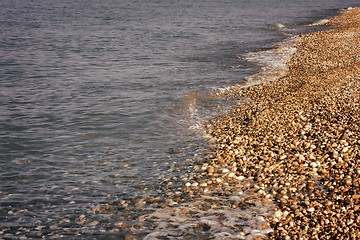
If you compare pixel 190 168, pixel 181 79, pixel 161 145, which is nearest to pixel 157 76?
pixel 181 79

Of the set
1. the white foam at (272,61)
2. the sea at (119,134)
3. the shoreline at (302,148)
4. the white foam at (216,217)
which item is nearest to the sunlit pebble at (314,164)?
the shoreline at (302,148)

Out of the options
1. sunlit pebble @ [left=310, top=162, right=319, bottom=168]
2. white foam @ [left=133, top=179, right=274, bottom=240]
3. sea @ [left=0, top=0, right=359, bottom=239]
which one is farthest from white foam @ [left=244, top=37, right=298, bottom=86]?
white foam @ [left=133, top=179, right=274, bottom=240]

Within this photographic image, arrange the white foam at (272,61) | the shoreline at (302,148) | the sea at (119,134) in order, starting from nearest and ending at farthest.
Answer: the shoreline at (302,148) < the sea at (119,134) < the white foam at (272,61)

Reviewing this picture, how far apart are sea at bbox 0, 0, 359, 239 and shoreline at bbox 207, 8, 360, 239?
2.42ft

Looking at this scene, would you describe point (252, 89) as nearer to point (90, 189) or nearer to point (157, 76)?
point (157, 76)

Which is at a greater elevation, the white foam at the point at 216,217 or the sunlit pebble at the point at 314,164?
the sunlit pebble at the point at 314,164

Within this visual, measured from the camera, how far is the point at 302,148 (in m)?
10.5

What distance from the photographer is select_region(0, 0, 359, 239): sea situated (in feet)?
26.2

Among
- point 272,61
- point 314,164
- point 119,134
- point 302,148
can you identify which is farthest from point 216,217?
point 272,61

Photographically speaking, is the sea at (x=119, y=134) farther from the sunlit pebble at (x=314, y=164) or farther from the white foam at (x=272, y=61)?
the sunlit pebble at (x=314, y=164)

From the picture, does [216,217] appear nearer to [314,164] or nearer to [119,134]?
[314,164]

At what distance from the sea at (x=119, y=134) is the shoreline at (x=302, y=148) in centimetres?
74

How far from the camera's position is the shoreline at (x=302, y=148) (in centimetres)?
734

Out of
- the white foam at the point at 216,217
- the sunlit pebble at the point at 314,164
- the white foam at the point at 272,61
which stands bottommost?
the white foam at the point at 216,217
